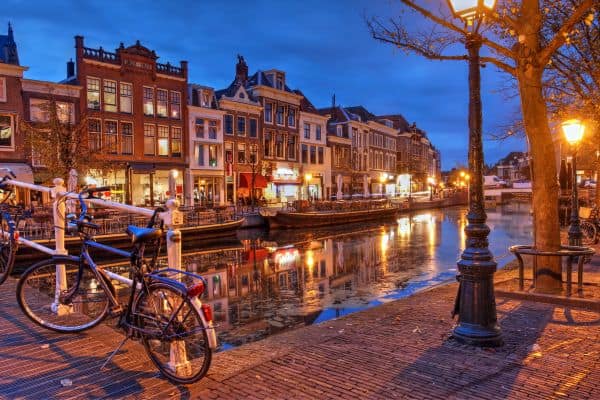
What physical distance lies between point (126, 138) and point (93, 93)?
12.7ft

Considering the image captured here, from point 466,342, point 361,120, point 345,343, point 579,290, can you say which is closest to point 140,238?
point 345,343

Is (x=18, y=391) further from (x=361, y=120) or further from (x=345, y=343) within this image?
(x=361, y=120)

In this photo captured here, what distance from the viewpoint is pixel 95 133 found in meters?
33.1

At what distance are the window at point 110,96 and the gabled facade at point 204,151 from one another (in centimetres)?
638

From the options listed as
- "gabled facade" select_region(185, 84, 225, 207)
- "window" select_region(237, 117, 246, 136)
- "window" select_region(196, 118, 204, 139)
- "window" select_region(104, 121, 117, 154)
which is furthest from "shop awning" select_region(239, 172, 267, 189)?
"window" select_region(104, 121, 117, 154)

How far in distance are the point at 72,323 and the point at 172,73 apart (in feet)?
119

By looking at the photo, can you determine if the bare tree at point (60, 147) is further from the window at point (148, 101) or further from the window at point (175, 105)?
the window at point (175, 105)

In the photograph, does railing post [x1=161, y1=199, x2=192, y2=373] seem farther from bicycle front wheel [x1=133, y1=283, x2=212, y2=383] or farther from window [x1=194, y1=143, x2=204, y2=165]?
window [x1=194, y1=143, x2=204, y2=165]

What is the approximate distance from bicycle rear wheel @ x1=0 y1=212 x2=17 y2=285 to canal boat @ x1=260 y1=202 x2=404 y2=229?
81.5 ft

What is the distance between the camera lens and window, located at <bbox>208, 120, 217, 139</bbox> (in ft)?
135

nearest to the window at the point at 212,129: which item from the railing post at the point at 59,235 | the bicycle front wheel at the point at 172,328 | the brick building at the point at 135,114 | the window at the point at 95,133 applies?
the brick building at the point at 135,114

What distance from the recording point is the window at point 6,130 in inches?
1136

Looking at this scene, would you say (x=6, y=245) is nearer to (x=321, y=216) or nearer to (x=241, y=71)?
(x=321, y=216)

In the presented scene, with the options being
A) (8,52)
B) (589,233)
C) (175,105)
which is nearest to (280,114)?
(175,105)
